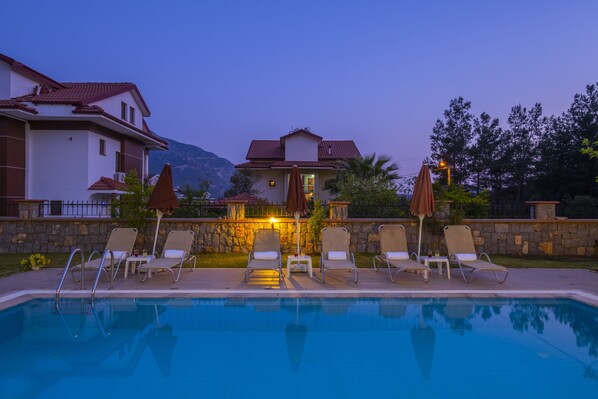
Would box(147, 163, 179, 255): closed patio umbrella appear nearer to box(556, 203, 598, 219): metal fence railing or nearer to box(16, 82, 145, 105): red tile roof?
box(16, 82, 145, 105): red tile roof

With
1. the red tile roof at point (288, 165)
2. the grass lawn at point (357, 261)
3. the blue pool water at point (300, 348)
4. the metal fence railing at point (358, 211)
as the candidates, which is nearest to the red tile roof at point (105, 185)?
the metal fence railing at point (358, 211)

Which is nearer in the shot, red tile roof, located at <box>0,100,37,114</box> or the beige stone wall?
the beige stone wall

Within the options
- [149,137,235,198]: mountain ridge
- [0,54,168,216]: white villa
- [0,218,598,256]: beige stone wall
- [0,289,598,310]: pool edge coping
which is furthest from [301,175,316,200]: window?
[149,137,235,198]: mountain ridge

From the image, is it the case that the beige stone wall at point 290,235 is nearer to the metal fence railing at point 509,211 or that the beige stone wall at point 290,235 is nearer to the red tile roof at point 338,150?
the metal fence railing at point 509,211

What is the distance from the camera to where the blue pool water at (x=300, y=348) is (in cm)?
395

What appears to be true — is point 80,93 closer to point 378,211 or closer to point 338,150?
point 378,211

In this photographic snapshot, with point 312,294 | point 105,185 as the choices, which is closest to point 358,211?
point 312,294

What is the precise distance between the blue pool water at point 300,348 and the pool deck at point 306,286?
0.21 m

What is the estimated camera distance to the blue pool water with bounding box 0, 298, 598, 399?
3953 mm

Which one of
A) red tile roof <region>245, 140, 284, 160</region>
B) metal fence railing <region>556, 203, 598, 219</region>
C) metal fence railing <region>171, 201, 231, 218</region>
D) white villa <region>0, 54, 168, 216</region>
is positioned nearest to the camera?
metal fence railing <region>171, 201, 231, 218</region>

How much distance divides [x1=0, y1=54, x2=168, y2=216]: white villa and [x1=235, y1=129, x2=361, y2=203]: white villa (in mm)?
9416

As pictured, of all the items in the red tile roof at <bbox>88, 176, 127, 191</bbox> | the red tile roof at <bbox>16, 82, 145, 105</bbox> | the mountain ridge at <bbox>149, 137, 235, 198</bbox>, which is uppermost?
the mountain ridge at <bbox>149, 137, 235, 198</bbox>

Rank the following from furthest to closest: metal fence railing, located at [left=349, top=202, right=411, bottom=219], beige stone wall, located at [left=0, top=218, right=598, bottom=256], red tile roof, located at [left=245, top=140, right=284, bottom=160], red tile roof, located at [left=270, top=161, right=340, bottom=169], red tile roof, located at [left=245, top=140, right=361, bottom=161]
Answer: red tile roof, located at [left=245, top=140, right=361, bottom=161] → red tile roof, located at [left=245, top=140, right=284, bottom=160] → red tile roof, located at [left=270, top=161, right=340, bottom=169] → metal fence railing, located at [left=349, top=202, right=411, bottom=219] → beige stone wall, located at [left=0, top=218, right=598, bottom=256]

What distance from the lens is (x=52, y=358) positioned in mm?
4555
